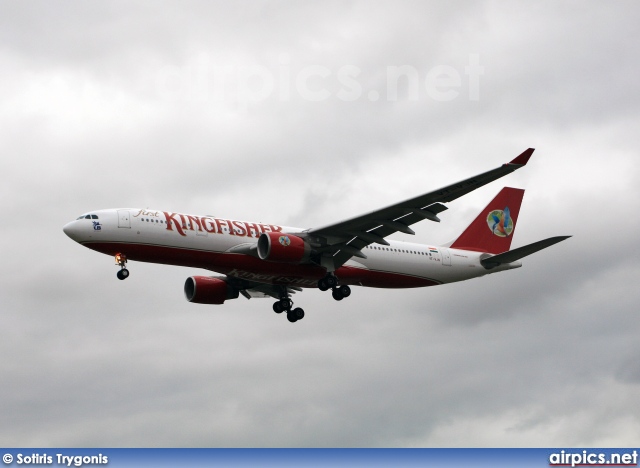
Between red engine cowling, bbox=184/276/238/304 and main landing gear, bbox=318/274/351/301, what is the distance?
6.58 m

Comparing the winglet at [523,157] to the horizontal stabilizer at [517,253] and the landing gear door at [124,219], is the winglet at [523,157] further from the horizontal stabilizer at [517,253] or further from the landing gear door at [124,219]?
the landing gear door at [124,219]

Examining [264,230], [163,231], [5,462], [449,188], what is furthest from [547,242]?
[5,462]

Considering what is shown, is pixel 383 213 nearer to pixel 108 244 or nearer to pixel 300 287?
pixel 300 287

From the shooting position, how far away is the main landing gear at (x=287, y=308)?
52312 millimetres

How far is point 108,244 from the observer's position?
1700 inches

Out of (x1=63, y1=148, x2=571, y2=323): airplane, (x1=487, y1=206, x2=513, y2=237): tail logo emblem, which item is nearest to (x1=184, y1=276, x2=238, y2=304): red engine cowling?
(x1=63, y1=148, x2=571, y2=323): airplane

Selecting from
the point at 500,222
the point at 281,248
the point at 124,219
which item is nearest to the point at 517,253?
the point at 500,222

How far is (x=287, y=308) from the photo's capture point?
5244cm

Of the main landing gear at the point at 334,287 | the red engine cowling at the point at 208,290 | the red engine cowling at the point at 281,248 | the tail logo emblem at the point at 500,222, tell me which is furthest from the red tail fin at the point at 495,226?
the red engine cowling at the point at 208,290

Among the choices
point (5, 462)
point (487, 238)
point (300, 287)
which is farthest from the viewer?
point (487, 238)

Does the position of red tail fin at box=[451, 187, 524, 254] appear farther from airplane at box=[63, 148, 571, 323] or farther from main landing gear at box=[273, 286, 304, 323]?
main landing gear at box=[273, 286, 304, 323]

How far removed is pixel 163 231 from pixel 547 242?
714 inches

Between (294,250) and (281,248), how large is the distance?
0.77m

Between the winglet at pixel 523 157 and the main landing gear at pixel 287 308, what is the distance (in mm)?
18779
